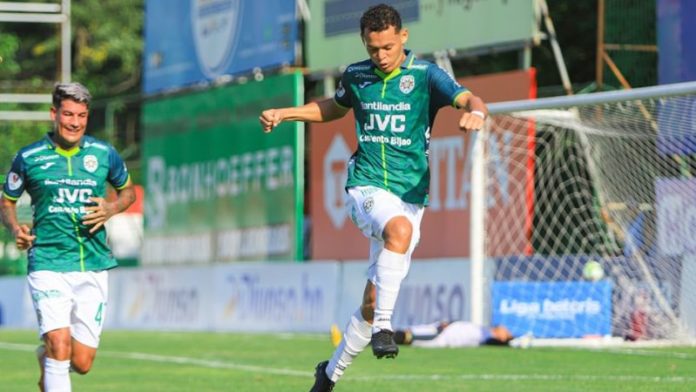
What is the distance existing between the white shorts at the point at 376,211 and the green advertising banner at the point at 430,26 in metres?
11.0

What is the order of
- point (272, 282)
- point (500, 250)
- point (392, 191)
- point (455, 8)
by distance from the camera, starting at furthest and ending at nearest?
point (272, 282) → point (455, 8) → point (500, 250) → point (392, 191)

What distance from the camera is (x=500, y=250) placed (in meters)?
19.0

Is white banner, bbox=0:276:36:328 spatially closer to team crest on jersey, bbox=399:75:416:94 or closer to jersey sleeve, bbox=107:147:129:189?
jersey sleeve, bbox=107:147:129:189

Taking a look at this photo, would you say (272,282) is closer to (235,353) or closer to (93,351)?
(235,353)

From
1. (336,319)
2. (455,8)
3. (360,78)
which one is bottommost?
(336,319)

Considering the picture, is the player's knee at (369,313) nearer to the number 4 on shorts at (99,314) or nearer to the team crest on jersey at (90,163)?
the number 4 on shorts at (99,314)

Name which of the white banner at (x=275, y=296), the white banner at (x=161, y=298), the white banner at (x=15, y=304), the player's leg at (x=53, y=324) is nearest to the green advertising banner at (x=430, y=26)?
the white banner at (x=275, y=296)

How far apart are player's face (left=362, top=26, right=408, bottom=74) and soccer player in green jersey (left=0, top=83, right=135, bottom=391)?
1.76 metres

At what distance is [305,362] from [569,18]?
16.4 metres

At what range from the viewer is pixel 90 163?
9.34m

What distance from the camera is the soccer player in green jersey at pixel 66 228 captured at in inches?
360

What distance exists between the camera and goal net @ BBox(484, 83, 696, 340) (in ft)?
54.0

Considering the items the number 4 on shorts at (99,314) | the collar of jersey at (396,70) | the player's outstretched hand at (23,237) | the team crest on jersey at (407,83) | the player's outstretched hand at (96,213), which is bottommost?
the number 4 on shorts at (99,314)

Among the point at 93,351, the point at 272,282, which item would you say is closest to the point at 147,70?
the point at 272,282
